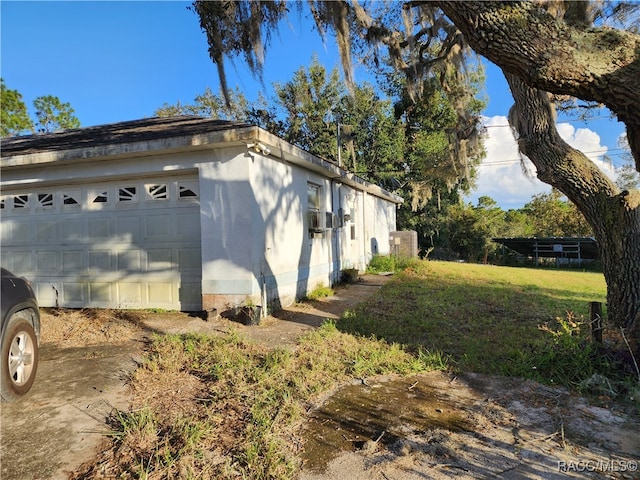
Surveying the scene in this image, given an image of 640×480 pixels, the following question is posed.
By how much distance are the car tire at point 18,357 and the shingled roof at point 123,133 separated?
384cm

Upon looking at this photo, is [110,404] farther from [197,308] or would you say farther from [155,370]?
[197,308]

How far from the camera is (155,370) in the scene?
387 cm

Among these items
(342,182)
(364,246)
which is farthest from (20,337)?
(364,246)

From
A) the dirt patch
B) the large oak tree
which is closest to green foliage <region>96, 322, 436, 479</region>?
the dirt patch

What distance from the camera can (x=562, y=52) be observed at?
2.99 meters

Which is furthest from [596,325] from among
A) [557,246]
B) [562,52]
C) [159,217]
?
[557,246]

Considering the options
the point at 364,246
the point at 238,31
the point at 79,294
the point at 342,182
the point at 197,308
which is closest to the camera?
the point at 238,31

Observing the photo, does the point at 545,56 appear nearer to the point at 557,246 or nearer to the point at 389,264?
the point at 389,264

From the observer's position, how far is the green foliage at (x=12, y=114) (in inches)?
439

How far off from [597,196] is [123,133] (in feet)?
26.4

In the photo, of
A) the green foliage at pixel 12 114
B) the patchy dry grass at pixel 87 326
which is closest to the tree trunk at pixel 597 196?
the patchy dry grass at pixel 87 326

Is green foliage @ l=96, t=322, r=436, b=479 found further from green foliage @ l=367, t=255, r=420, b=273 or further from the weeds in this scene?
green foliage @ l=367, t=255, r=420, b=273

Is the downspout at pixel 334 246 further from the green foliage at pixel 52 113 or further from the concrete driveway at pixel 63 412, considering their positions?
the green foliage at pixel 52 113

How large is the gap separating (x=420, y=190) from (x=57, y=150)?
52.6 feet
